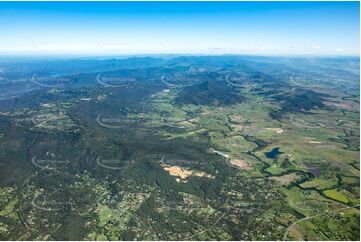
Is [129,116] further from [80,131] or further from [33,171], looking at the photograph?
[33,171]

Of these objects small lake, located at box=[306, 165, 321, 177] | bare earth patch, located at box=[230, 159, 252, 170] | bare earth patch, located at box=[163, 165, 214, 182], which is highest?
bare earth patch, located at box=[163, 165, 214, 182]

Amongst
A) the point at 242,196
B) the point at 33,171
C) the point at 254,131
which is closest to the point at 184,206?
the point at 242,196

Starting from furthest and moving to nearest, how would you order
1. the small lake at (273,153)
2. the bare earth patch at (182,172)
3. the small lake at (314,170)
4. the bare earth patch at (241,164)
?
the small lake at (273,153), the bare earth patch at (241,164), the small lake at (314,170), the bare earth patch at (182,172)

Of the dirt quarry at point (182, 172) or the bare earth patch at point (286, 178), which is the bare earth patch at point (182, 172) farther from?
the bare earth patch at point (286, 178)

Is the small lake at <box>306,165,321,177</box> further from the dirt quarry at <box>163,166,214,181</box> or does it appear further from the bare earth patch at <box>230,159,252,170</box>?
the dirt quarry at <box>163,166,214,181</box>

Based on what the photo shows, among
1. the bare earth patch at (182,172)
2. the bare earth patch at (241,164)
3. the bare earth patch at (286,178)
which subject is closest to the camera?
the bare earth patch at (286,178)

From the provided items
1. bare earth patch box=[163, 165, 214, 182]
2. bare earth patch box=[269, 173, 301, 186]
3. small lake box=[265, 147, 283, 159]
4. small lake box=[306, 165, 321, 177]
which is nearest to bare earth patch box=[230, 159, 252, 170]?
bare earth patch box=[269, 173, 301, 186]

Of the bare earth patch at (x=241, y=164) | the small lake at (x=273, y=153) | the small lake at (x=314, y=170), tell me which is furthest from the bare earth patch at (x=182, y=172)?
the small lake at (x=314, y=170)
